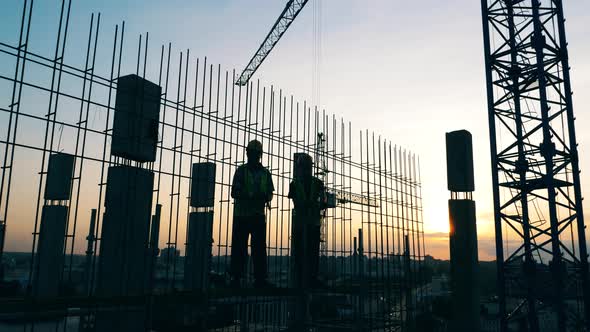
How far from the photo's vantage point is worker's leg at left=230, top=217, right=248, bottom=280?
26.5ft

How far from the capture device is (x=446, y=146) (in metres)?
14.0

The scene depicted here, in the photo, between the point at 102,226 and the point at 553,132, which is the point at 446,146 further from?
the point at 102,226

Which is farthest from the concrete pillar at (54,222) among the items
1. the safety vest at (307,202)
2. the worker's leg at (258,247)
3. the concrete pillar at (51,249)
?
the safety vest at (307,202)

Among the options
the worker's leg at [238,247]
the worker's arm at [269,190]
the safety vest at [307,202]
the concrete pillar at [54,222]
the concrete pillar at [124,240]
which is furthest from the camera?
the concrete pillar at [54,222]

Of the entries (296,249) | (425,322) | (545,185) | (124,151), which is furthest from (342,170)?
(425,322)

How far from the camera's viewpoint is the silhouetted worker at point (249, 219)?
816 cm

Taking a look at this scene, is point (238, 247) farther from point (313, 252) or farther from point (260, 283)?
point (313, 252)

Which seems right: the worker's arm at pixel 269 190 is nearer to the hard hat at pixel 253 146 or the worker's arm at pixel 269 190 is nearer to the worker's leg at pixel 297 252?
the hard hat at pixel 253 146

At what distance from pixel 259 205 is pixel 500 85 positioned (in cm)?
1247

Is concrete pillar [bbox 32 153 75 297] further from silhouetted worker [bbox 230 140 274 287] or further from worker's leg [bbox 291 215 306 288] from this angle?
worker's leg [bbox 291 215 306 288]

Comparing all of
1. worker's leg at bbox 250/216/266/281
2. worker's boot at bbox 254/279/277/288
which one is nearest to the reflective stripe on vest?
worker's leg at bbox 250/216/266/281

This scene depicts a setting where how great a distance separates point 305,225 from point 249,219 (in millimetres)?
1621

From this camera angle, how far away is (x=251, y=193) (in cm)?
821

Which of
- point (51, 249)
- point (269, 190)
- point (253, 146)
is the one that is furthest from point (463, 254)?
point (51, 249)
